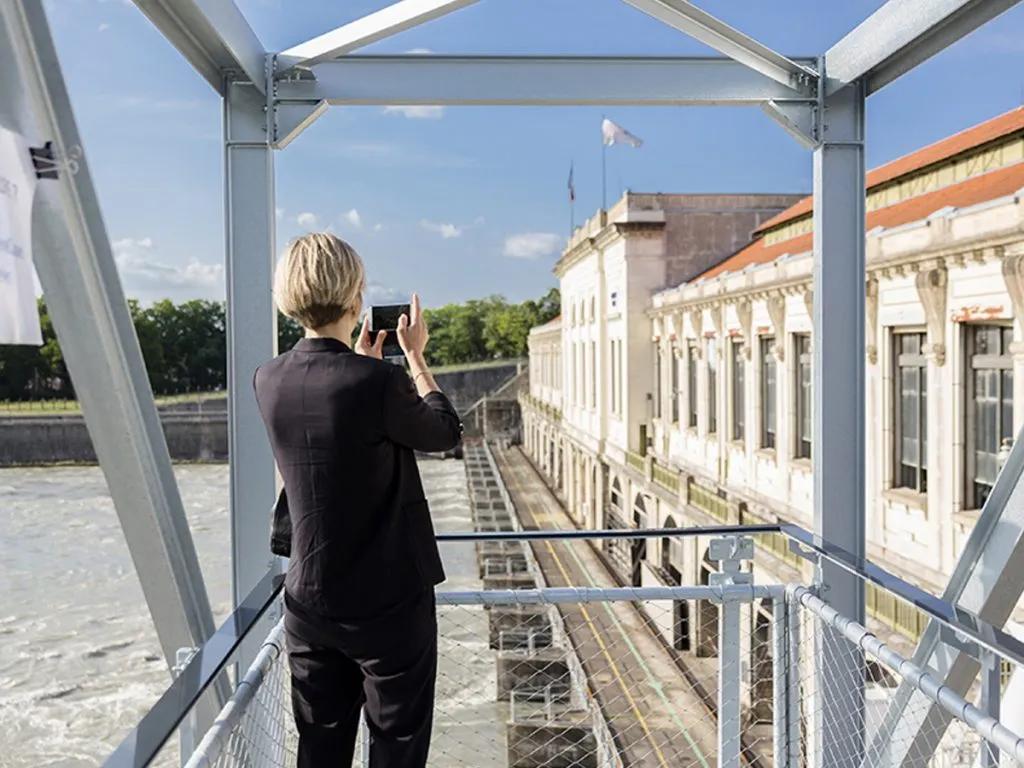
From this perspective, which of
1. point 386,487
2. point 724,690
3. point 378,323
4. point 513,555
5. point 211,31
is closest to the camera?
point 386,487

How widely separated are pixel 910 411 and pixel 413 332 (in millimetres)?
10841

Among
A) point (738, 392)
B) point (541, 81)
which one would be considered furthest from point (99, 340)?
point (738, 392)

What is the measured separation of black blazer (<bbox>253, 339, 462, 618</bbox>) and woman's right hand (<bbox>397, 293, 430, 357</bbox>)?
212 millimetres

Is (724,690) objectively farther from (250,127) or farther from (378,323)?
(250,127)

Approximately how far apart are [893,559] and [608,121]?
22.0 meters

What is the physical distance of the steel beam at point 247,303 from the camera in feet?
9.42

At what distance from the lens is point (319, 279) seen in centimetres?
161

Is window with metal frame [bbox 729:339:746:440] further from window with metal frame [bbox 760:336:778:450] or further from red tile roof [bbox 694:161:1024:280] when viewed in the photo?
red tile roof [bbox 694:161:1024:280]

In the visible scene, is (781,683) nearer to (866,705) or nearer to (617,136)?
(866,705)

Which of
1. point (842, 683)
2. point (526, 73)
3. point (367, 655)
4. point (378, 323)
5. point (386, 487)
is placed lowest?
point (842, 683)

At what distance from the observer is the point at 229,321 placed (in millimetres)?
2887

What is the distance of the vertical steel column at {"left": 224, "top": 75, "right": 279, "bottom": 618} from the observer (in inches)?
113

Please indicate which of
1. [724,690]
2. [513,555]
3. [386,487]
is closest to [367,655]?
A: [386,487]

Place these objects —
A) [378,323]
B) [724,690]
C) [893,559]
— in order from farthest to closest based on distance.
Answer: [893,559] < [724,690] < [378,323]
